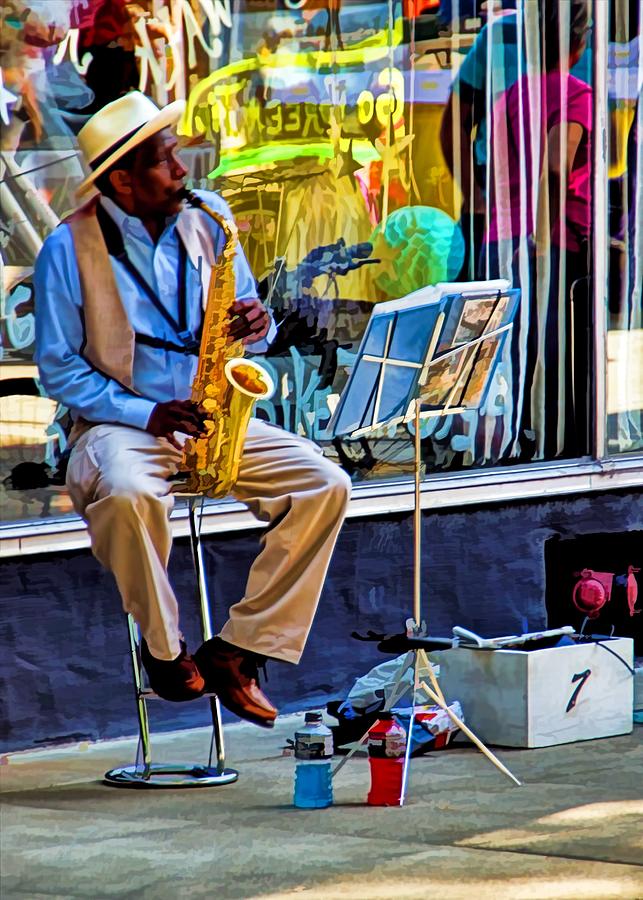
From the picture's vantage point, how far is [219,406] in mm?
6770

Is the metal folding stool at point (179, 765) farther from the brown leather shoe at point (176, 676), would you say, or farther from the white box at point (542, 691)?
the white box at point (542, 691)

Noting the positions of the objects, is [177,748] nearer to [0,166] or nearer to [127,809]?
[127,809]

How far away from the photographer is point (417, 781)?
6867 mm

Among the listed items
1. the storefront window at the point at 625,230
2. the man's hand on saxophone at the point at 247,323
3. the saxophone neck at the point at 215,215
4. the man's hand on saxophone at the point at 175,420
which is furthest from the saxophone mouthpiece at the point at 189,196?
the storefront window at the point at 625,230

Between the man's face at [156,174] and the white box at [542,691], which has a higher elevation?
the man's face at [156,174]

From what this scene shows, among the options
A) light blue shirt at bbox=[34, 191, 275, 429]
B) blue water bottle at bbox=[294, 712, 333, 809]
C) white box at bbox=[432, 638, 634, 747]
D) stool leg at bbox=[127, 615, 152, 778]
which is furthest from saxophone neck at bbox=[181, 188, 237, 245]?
white box at bbox=[432, 638, 634, 747]

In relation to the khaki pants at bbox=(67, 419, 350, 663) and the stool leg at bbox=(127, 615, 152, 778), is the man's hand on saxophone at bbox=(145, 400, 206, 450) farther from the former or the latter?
the stool leg at bbox=(127, 615, 152, 778)

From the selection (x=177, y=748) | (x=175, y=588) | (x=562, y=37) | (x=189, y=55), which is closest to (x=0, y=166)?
(x=189, y=55)

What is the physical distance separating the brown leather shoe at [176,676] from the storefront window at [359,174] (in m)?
1.04

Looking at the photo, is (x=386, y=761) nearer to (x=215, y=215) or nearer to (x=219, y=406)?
(x=219, y=406)

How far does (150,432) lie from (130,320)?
1.31ft

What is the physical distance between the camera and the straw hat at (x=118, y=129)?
6727mm

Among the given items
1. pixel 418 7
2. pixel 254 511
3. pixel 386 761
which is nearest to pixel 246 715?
pixel 386 761

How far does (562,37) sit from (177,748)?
3.47 m
